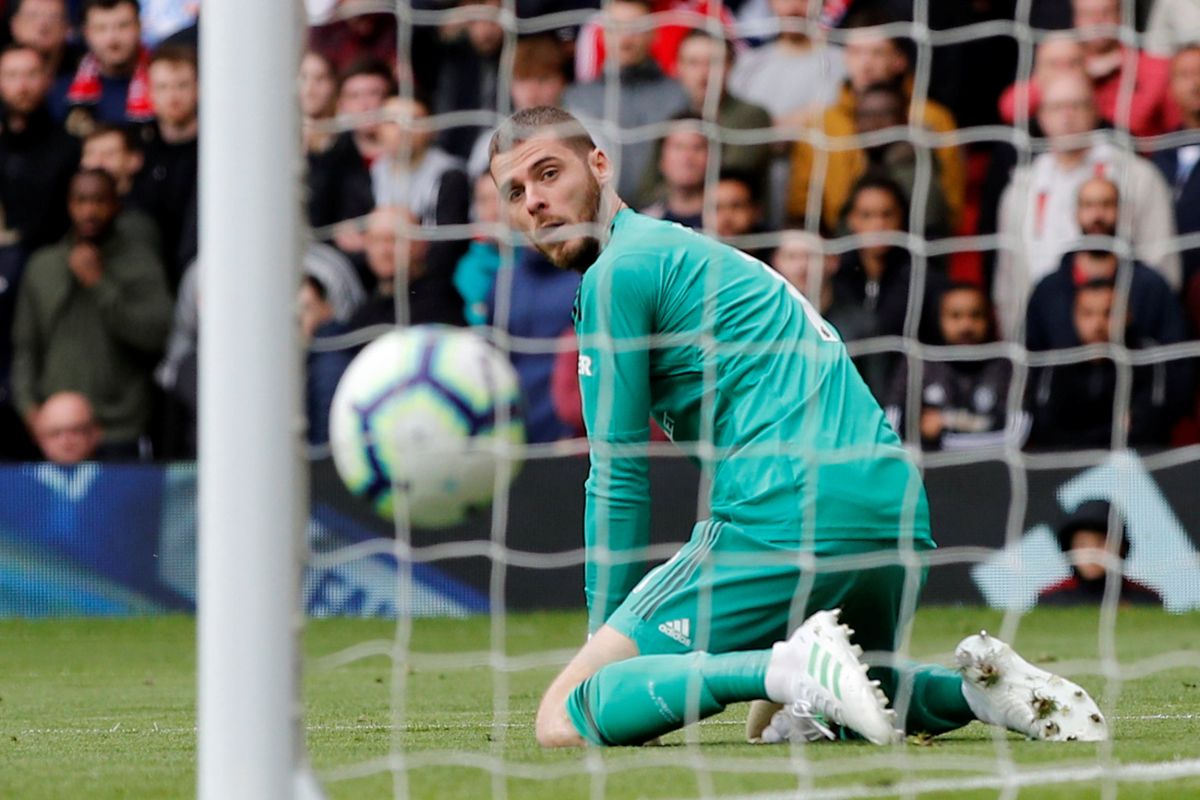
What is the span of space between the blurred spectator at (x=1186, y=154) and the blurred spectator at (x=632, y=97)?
186 centimetres

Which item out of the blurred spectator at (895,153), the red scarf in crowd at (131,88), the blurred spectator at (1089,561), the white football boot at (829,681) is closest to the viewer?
the white football boot at (829,681)

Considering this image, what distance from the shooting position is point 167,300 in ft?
28.2

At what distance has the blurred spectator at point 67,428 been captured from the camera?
861 centimetres

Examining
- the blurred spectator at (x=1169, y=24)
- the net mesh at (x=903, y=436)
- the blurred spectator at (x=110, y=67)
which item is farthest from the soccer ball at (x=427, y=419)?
the blurred spectator at (x=1169, y=24)

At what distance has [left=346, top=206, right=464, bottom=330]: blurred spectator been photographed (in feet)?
24.3

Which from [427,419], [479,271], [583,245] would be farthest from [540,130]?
[479,271]

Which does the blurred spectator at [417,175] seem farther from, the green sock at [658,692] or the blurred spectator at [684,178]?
the green sock at [658,692]

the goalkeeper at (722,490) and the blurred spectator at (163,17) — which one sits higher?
the blurred spectator at (163,17)

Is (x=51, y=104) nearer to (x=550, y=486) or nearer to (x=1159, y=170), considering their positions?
(x=550, y=486)

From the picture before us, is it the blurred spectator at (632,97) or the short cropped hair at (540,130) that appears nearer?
the short cropped hair at (540,130)

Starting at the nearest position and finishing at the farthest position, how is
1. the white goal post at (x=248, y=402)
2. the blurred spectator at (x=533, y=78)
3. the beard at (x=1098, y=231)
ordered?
the white goal post at (x=248, y=402) → the beard at (x=1098, y=231) → the blurred spectator at (x=533, y=78)

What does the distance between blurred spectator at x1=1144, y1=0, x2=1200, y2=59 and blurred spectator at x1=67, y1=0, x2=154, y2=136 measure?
4324mm

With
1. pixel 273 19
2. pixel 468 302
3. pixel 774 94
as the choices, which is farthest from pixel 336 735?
pixel 774 94

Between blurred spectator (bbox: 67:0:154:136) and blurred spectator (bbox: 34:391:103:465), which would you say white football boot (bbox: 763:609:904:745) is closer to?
blurred spectator (bbox: 34:391:103:465)
